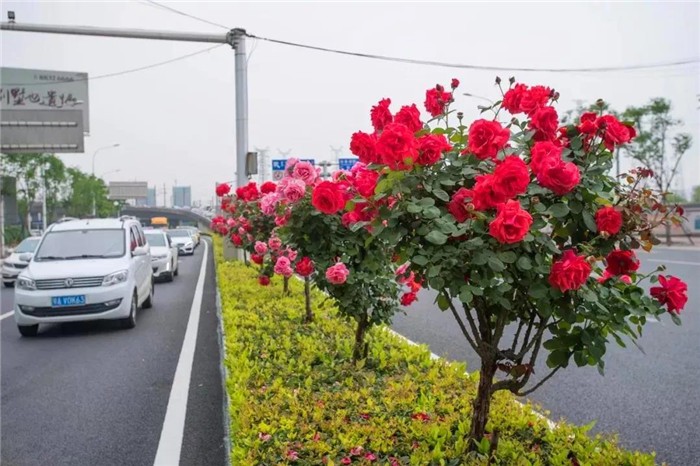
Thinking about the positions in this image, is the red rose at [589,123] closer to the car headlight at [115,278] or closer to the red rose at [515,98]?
the red rose at [515,98]

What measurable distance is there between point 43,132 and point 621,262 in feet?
98.5

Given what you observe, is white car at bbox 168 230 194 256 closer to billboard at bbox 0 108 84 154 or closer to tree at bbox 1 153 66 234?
billboard at bbox 0 108 84 154

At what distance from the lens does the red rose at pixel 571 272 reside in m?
2.38

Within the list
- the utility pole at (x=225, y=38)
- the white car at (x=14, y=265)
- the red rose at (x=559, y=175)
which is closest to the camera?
the red rose at (x=559, y=175)

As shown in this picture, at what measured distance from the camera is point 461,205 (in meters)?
2.59

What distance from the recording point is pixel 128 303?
9227 mm

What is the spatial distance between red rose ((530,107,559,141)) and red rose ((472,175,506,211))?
0.49m

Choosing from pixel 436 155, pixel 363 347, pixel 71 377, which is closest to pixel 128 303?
pixel 71 377

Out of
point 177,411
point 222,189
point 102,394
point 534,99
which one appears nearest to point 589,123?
point 534,99

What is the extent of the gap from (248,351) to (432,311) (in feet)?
19.9

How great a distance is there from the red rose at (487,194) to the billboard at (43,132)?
96.0 ft

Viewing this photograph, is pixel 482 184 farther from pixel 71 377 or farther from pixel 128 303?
pixel 128 303

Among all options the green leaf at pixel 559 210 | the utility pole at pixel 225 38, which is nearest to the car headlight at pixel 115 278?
the utility pole at pixel 225 38

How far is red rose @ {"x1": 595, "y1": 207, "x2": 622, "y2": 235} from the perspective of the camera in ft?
8.00
